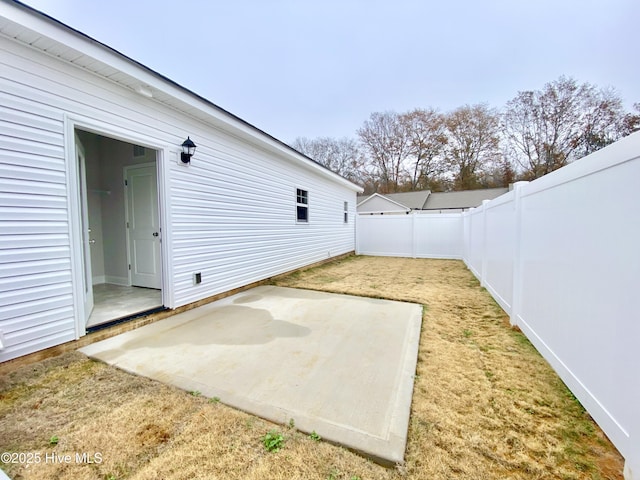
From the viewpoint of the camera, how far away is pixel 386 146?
84.8ft

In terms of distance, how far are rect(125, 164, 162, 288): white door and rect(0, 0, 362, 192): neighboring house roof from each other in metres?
1.31

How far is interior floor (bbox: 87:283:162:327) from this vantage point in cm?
345

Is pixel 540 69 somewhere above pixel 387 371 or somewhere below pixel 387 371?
above

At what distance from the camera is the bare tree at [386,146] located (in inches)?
1004

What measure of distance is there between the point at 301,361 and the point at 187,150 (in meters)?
3.34

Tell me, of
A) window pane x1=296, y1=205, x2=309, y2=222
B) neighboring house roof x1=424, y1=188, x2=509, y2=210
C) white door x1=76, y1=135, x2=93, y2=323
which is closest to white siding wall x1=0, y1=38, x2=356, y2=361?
white door x1=76, y1=135, x2=93, y2=323

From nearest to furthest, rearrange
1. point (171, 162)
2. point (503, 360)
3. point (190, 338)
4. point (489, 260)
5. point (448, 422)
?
point (448, 422), point (503, 360), point (190, 338), point (171, 162), point (489, 260)

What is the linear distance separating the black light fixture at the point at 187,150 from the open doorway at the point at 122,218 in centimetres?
80

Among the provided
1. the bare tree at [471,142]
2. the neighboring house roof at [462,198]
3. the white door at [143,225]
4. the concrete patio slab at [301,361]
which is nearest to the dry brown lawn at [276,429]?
the concrete patio slab at [301,361]

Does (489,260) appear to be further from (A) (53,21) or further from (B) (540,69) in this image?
(B) (540,69)

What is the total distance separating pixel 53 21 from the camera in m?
2.43

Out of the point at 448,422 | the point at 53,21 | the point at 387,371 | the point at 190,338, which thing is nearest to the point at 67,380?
the point at 190,338

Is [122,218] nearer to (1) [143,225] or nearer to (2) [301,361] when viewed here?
(1) [143,225]

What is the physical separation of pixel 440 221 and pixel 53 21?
35.3 ft
